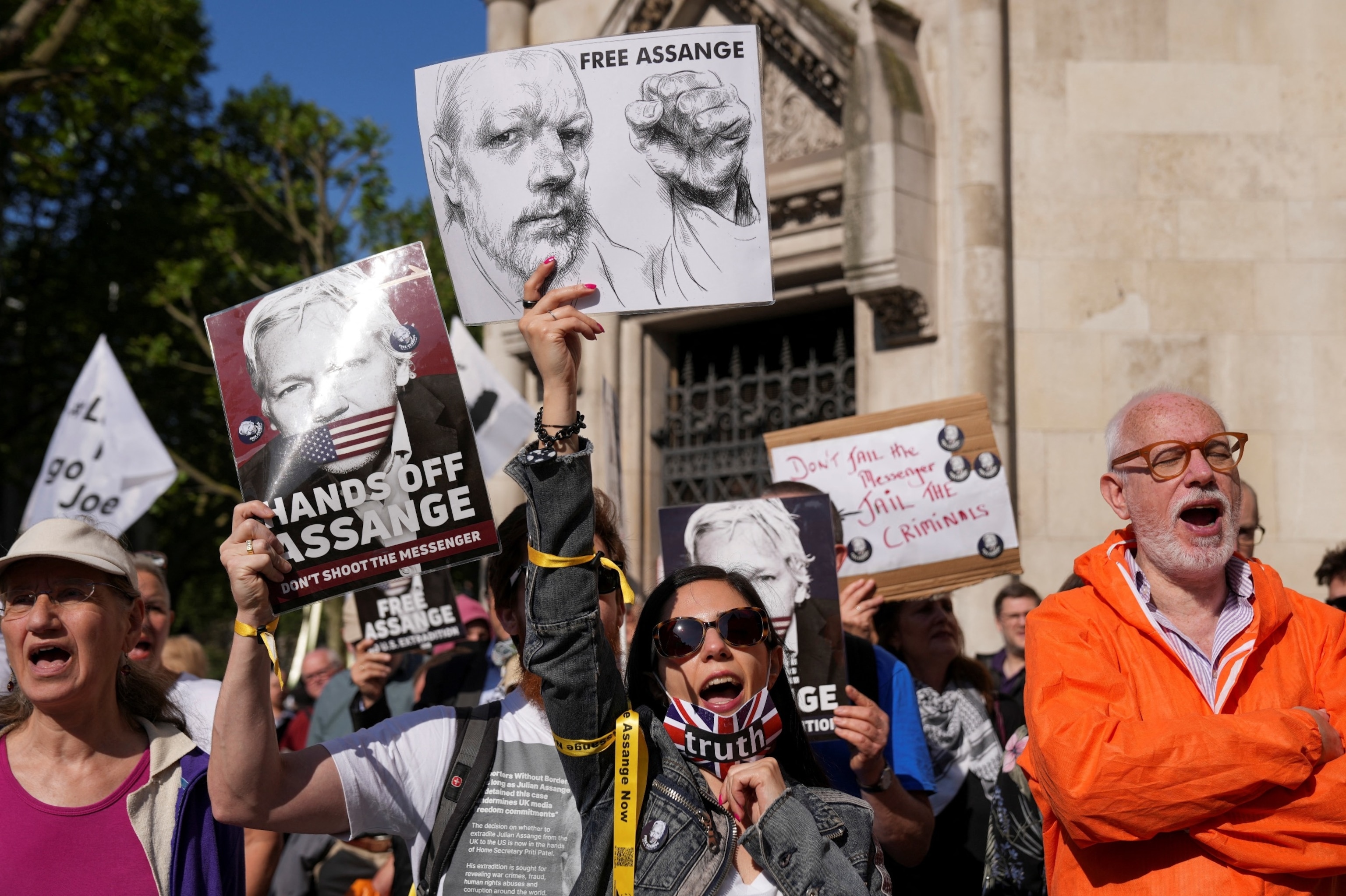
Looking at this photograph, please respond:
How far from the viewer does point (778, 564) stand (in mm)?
3955

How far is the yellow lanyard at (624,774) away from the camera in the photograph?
249 centimetres

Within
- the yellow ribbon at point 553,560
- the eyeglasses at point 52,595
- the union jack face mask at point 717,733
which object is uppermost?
the yellow ribbon at point 553,560

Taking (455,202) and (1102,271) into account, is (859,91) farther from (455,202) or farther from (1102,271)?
(455,202)

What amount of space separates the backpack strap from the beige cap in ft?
3.35

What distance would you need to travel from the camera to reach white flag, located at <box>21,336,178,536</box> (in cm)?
702

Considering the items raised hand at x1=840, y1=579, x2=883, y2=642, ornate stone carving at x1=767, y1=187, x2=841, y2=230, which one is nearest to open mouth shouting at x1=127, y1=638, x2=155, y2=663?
raised hand at x1=840, y1=579, x2=883, y2=642

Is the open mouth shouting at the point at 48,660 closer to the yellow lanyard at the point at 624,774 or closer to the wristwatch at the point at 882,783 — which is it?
the yellow lanyard at the point at 624,774

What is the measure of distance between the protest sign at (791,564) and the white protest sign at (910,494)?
1.02 meters

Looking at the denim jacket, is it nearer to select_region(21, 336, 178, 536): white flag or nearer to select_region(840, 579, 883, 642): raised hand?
select_region(840, 579, 883, 642): raised hand

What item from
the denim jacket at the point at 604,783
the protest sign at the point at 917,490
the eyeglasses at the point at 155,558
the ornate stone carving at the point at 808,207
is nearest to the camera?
the denim jacket at the point at 604,783

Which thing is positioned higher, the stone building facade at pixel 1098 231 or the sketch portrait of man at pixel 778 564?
the stone building facade at pixel 1098 231

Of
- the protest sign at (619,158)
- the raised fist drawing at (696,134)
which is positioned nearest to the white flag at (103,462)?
the protest sign at (619,158)

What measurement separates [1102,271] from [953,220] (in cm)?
98

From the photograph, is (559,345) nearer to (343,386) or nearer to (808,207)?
(343,386)
